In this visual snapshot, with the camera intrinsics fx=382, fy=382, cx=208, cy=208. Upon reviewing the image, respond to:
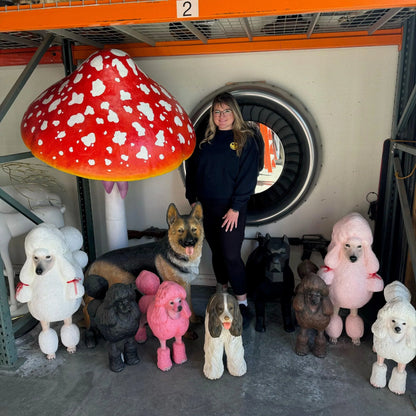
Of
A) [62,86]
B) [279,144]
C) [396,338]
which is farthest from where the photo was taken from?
[279,144]

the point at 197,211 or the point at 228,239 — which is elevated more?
the point at 197,211

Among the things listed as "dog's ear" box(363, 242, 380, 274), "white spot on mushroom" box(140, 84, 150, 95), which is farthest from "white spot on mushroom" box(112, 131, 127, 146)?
"dog's ear" box(363, 242, 380, 274)

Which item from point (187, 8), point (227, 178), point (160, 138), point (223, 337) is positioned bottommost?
point (223, 337)

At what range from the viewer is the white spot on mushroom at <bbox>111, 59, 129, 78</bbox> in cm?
187

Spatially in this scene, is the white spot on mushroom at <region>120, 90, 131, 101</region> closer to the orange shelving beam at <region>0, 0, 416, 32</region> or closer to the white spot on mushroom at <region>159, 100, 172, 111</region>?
the white spot on mushroom at <region>159, 100, 172, 111</region>

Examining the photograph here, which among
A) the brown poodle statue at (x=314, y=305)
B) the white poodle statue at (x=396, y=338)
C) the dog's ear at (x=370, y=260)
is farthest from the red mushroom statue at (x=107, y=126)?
the white poodle statue at (x=396, y=338)

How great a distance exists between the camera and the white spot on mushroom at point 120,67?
187 cm

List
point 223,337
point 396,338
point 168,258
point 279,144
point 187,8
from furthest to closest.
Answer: point 279,144, point 168,258, point 223,337, point 396,338, point 187,8

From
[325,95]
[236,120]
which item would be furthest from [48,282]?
[325,95]

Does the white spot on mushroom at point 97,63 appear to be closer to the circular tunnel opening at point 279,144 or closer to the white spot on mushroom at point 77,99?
the white spot on mushroom at point 77,99

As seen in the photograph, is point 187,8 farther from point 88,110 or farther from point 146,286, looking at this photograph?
point 146,286

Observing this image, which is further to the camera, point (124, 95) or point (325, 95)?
point (325, 95)

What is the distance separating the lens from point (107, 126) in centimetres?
176

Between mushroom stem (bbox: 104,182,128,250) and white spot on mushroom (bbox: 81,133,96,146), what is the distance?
1.71 ft
